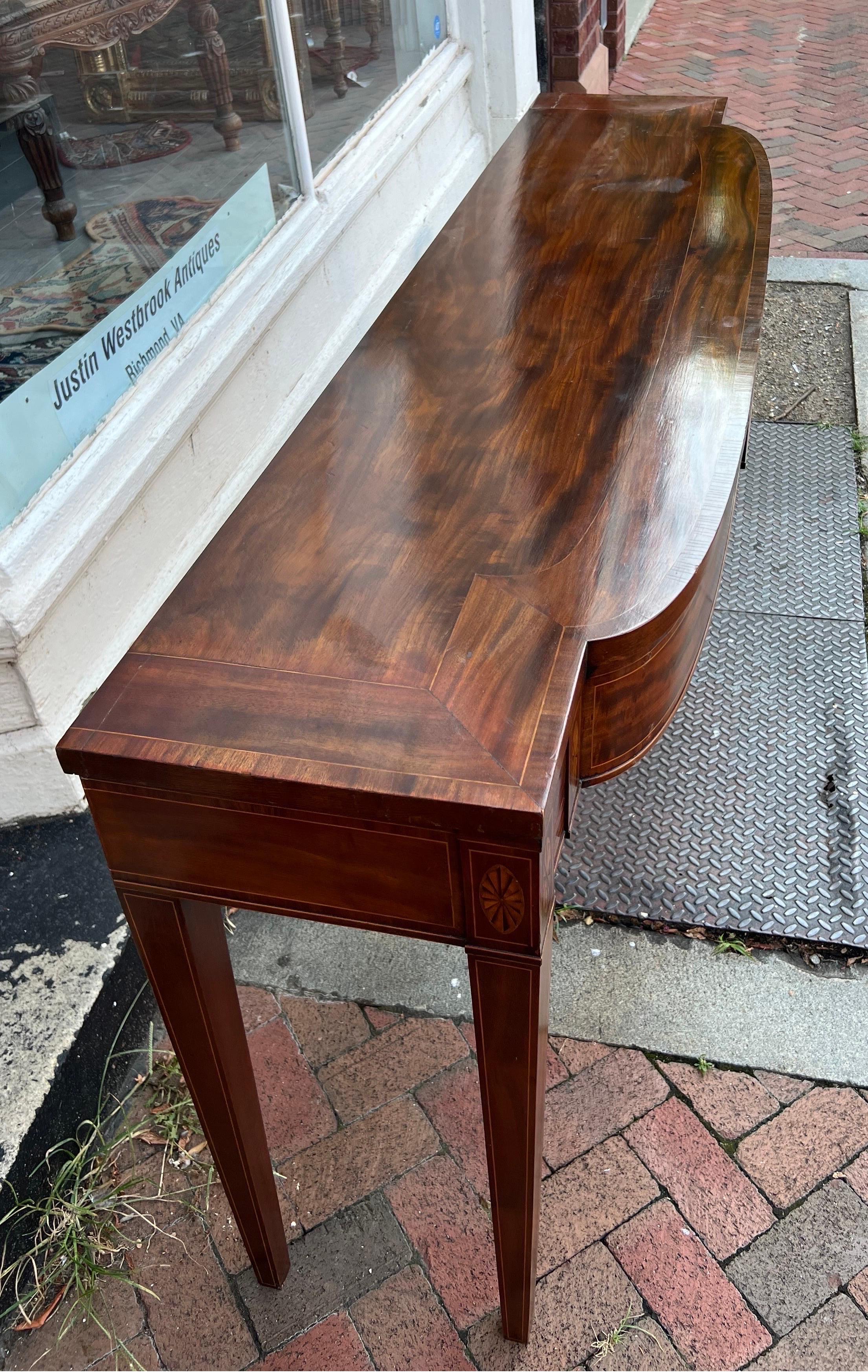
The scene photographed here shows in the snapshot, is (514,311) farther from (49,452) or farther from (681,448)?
(49,452)

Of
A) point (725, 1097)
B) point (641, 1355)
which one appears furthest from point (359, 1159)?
point (725, 1097)

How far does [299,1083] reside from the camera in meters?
1.88

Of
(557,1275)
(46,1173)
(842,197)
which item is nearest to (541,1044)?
(557,1275)

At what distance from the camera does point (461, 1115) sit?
71.5 inches

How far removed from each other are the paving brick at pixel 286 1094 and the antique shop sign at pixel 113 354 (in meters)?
1.02

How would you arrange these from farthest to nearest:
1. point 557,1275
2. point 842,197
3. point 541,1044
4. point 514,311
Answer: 1. point 842,197
2. point 514,311
3. point 557,1275
4. point 541,1044

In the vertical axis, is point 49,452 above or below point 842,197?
above

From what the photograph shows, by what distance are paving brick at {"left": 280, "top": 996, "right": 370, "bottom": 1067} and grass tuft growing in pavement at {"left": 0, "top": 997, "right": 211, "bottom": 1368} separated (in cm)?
22

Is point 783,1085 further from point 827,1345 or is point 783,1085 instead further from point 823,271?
point 823,271

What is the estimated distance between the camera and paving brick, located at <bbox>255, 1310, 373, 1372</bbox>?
1531mm

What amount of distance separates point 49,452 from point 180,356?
0.40 m

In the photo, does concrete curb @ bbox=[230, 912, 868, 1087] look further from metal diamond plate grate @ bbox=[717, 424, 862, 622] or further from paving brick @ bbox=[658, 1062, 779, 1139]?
metal diamond plate grate @ bbox=[717, 424, 862, 622]

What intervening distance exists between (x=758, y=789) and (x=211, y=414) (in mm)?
1414

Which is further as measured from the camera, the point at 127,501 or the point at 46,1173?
the point at 127,501
